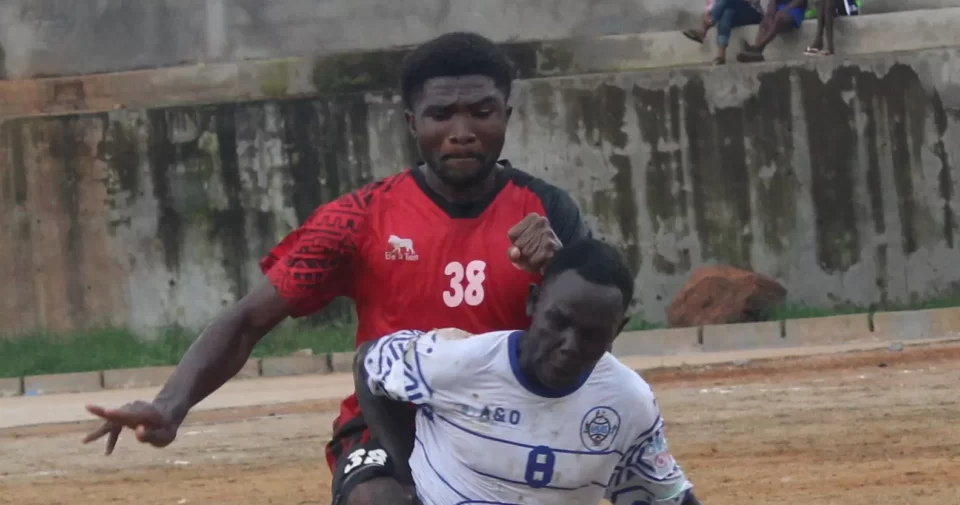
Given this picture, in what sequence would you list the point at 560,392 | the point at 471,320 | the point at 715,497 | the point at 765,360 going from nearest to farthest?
the point at 560,392 → the point at 471,320 → the point at 715,497 → the point at 765,360

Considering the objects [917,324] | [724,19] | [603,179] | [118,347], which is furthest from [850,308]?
[118,347]

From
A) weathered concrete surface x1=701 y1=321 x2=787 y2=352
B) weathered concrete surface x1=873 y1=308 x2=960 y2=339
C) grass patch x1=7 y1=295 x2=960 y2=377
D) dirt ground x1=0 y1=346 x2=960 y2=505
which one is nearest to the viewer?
dirt ground x1=0 y1=346 x2=960 y2=505

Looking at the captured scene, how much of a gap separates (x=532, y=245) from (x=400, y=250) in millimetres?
397

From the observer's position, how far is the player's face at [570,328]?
341 cm

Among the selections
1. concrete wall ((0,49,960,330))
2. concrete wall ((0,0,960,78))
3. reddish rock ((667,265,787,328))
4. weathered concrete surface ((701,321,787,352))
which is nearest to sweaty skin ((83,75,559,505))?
weathered concrete surface ((701,321,787,352))

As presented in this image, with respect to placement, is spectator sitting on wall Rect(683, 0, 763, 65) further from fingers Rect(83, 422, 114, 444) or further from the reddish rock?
fingers Rect(83, 422, 114, 444)

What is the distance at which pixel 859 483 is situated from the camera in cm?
Result: 753

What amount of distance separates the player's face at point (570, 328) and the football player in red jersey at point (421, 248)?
253mm

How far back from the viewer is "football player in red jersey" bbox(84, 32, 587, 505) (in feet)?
12.3

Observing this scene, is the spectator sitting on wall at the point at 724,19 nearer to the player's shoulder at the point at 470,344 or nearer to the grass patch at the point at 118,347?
the grass patch at the point at 118,347

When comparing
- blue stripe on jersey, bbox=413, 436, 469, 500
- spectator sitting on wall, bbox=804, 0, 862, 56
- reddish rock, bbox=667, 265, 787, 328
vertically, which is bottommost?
reddish rock, bbox=667, 265, 787, 328

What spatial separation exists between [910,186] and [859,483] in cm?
903

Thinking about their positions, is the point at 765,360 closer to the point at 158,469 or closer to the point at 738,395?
the point at 738,395

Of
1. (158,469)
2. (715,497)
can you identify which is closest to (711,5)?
(158,469)
